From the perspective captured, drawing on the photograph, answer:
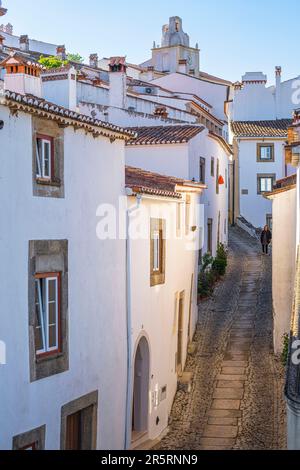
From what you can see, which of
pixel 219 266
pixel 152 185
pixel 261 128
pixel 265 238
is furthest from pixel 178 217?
pixel 261 128

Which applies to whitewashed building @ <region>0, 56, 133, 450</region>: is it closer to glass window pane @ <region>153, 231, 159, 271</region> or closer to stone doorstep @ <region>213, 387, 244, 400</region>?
glass window pane @ <region>153, 231, 159, 271</region>

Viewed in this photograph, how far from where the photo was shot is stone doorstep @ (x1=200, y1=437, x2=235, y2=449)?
1908cm

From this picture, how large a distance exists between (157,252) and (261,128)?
35.2m

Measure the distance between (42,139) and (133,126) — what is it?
20.2 metres

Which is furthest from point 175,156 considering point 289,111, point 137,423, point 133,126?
point 289,111

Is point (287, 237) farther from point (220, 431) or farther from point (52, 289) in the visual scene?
point (52, 289)

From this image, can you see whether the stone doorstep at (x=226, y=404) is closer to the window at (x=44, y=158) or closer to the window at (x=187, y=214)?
the window at (x=187, y=214)

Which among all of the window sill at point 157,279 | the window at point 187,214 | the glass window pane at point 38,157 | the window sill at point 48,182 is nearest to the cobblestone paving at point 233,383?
the window sill at point 157,279

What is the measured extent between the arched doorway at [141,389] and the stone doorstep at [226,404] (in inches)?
84.4

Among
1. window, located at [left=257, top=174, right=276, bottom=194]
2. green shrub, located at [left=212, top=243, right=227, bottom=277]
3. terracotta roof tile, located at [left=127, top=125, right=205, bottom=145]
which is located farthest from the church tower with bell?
terracotta roof tile, located at [left=127, top=125, right=205, bottom=145]

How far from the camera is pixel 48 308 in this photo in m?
15.1

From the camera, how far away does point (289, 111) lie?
60438 millimetres

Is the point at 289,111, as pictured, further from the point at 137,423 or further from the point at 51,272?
the point at 51,272

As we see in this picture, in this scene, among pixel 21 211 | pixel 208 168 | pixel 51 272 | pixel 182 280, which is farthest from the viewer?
pixel 208 168
